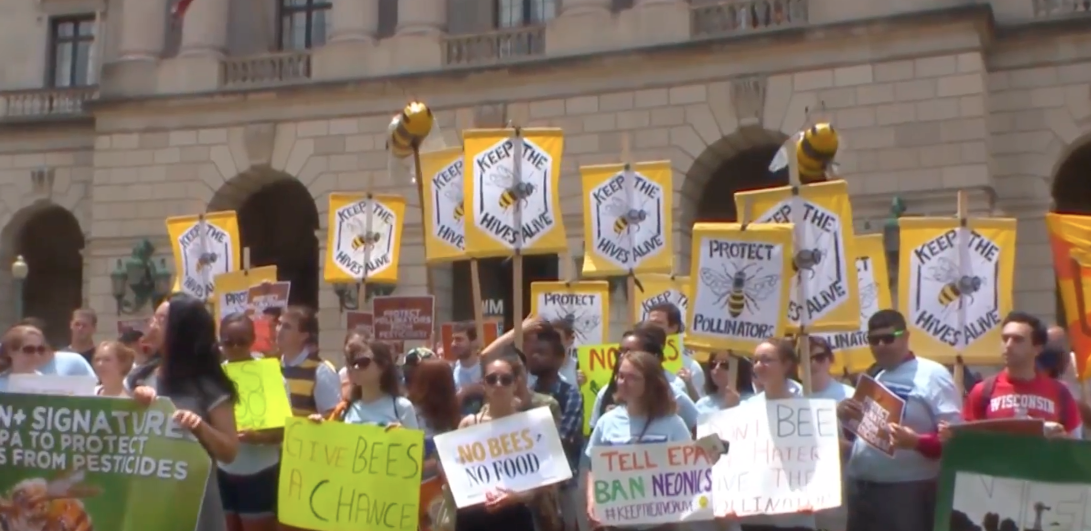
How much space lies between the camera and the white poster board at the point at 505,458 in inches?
260

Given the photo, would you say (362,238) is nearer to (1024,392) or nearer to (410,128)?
(410,128)

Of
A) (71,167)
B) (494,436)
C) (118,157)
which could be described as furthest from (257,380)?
(71,167)

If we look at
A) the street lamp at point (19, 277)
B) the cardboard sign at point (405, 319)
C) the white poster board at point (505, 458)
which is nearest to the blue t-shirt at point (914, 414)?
the white poster board at point (505, 458)

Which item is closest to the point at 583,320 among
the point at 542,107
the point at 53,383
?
the point at 53,383

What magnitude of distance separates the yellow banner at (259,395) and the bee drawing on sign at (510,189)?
4.10 metres

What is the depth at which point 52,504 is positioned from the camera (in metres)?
5.61

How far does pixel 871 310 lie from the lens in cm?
1129

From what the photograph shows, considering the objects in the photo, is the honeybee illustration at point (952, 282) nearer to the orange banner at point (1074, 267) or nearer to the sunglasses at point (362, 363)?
the orange banner at point (1074, 267)

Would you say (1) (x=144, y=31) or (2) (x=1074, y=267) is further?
(1) (x=144, y=31)

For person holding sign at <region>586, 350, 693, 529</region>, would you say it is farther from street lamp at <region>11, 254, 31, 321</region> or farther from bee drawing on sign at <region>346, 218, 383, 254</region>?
street lamp at <region>11, 254, 31, 321</region>

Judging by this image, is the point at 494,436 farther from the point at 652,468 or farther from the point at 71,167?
the point at 71,167

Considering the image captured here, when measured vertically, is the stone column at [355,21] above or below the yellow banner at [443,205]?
above

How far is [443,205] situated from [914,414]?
637cm

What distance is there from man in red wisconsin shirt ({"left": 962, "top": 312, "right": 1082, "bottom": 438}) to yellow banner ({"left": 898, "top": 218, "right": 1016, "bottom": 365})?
8.91 ft
